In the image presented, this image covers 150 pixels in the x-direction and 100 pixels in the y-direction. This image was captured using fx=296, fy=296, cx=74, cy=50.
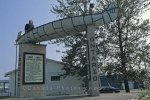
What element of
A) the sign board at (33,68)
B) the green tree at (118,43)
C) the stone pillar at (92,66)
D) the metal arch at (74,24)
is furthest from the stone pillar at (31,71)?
the green tree at (118,43)

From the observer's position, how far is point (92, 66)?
22.0 meters

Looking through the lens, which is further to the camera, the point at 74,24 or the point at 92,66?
the point at 74,24

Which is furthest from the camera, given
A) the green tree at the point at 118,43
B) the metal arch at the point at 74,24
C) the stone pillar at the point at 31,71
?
the green tree at the point at 118,43

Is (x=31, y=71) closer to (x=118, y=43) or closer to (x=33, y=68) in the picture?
(x=33, y=68)

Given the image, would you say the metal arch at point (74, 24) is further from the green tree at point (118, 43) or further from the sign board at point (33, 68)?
the green tree at point (118, 43)

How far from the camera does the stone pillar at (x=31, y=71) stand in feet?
80.0

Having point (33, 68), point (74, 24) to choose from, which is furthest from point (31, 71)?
point (74, 24)

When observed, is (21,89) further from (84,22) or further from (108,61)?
(108,61)

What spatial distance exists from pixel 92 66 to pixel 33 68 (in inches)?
215

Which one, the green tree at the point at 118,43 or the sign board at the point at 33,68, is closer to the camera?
the sign board at the point at 33,68

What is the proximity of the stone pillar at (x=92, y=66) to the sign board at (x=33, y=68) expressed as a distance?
16.1ft

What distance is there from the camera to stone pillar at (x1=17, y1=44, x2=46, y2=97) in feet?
80.0

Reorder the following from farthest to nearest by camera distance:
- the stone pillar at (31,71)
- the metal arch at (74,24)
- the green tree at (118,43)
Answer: the green tree at (118,43) → the stone pillar at (31,71) → the metal arch at (74,24)

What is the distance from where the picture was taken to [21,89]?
2430cm
